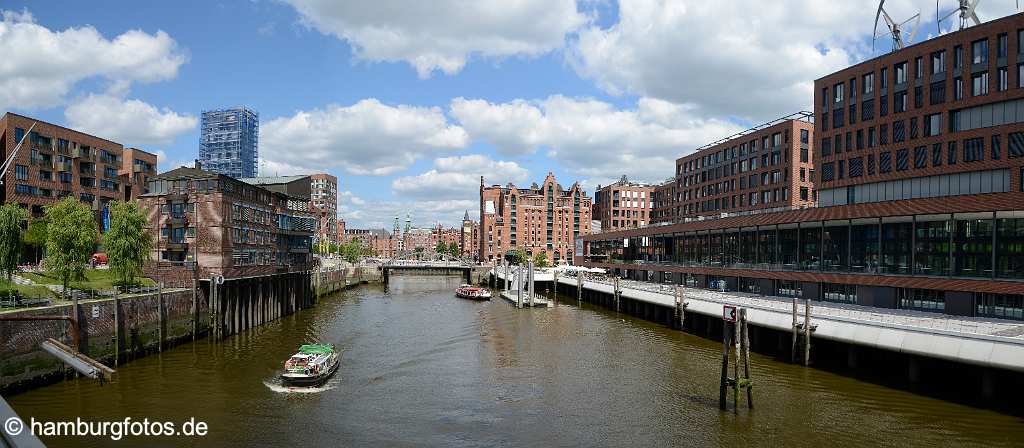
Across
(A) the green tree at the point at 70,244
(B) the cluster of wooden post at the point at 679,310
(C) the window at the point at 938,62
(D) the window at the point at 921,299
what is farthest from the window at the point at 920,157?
(A) the green tree at the point at 70,244

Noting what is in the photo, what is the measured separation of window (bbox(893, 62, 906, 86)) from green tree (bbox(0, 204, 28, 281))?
97608 mm

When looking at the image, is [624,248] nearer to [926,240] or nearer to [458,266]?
[458,266]

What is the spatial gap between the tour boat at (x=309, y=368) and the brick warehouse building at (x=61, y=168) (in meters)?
64.7

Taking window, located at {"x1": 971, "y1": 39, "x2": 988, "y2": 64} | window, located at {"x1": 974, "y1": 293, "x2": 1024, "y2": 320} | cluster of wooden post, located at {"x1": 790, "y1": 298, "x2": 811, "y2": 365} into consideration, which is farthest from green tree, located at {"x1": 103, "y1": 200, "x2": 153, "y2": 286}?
window, located at {"x1": 971, "y1": 39, "x2": 988, "y2": 64}

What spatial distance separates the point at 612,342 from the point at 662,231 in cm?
5207

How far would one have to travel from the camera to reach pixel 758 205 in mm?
116375

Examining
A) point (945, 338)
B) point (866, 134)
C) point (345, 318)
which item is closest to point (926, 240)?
point (866, 134)

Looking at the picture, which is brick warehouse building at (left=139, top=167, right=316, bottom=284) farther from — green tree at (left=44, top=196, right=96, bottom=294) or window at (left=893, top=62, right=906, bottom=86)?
window at (left=893, top=62, right=906, bottom=86)

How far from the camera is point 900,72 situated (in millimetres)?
72000

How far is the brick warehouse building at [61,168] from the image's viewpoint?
8921cm

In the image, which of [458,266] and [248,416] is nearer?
[248,416]

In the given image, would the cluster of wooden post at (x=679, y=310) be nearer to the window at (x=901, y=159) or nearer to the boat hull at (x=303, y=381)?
the window at (x=901, y=159)

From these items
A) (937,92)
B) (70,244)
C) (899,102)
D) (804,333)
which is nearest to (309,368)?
(70,244)

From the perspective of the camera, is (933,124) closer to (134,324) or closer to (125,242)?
(134,324)
